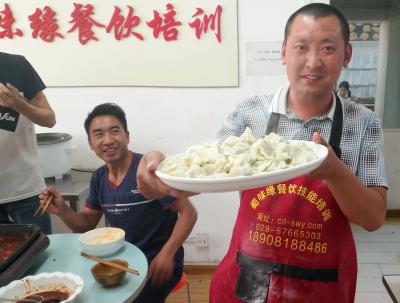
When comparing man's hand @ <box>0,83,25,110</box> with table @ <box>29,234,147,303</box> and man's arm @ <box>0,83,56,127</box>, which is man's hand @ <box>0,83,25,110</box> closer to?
man's arm @ <box>0,83,56,127</box>

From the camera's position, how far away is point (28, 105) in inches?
78.0

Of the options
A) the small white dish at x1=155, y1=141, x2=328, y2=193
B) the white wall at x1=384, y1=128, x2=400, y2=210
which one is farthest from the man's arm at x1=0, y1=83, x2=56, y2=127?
the white wall at x1=384, y1=128, x2=400, y2=210

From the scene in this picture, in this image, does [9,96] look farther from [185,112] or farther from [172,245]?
[185,112]

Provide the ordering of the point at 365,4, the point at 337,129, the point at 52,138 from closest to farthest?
Result: the point at 337,129, the point at 52,138, the point at 365,4

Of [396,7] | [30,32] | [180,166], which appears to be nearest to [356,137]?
[180,166]

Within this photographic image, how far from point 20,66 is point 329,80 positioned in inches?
71.3

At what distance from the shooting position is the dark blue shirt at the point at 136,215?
1.97 m

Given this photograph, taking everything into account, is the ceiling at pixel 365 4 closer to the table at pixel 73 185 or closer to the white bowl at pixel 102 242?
the table at pixel 73 185

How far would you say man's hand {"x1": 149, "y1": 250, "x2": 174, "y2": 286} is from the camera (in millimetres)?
1766

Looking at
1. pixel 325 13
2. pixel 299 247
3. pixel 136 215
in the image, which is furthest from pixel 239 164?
pixel 136 215

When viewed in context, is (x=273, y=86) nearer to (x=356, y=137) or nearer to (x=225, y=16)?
(x=225, y=16)

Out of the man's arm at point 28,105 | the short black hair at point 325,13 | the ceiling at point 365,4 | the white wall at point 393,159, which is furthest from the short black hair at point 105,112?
the ceiling at point 365,4

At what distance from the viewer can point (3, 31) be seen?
3.04m

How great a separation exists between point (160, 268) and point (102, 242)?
0.32m
